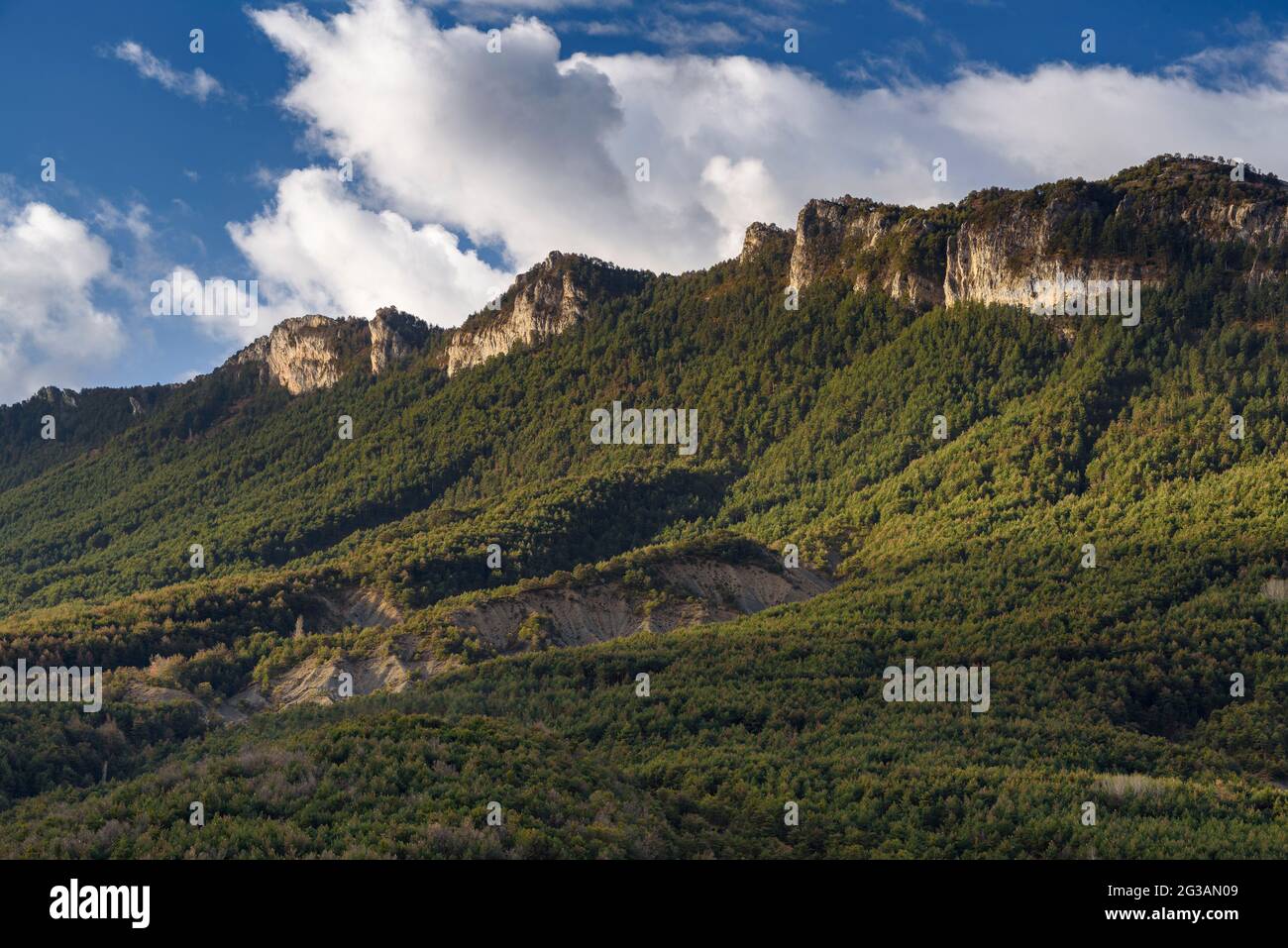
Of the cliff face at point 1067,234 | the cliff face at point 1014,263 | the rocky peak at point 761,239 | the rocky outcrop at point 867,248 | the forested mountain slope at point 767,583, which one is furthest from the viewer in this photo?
the rocky peak at point 761,239

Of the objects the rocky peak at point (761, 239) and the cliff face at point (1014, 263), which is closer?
the cliff face at point (1014, 263)

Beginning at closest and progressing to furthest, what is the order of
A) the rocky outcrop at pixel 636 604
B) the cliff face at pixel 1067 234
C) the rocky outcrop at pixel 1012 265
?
the rocky outcrop at pixel 636 604
the cliff face at pixel 1067 234
the rocky outcrop at pixel 1012 265

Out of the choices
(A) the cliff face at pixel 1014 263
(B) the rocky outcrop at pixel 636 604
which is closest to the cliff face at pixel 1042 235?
(A) the cliff face at pixel 1014 263

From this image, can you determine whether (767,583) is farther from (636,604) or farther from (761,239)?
(761,239)

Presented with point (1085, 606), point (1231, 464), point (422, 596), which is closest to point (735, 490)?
point (422, 596)

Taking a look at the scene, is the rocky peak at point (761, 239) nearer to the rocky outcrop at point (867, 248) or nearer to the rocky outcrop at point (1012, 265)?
the rocky outcrop at point (867, 248)

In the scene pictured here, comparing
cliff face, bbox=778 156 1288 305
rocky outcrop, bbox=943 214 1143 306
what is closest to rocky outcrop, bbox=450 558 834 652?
rocky outcrop, bbox=943 214 1143 306

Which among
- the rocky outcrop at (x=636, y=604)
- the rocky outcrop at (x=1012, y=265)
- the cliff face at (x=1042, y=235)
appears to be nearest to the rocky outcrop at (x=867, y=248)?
the cliff face at (x=1042, y=235)

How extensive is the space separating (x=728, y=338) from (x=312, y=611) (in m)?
88.6

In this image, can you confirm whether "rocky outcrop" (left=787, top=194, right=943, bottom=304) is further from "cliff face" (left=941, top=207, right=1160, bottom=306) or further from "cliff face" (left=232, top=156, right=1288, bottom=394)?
"cliff face" (left=941, top=207, right=1160, bottom=306)

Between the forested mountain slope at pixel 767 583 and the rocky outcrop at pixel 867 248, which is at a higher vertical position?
the rocky outcrop at pixel 867 248

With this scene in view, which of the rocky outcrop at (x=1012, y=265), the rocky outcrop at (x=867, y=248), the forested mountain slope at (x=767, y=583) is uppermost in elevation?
the rocky outcrop at (x=867, y=248)

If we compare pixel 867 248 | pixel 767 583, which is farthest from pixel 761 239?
pixel 767 583

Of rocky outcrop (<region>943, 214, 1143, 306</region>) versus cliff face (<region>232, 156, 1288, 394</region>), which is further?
rocky outcrop (<region>943, 214, 1143, 306</region>)
